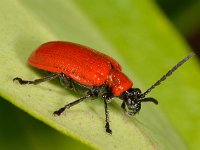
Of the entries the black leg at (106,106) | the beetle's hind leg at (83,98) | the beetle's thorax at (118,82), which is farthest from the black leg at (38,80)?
the beetle's thorax at (118,82)

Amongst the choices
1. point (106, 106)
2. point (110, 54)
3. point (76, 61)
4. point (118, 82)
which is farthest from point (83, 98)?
point (110, 54)

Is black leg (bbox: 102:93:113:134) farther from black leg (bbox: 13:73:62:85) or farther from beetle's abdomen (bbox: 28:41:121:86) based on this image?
black leg (bbox: 13:73:62:85)

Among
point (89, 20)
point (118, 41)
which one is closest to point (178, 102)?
point (118, 41)

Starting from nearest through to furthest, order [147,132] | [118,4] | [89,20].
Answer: [147,132], [89,20], [118,4]

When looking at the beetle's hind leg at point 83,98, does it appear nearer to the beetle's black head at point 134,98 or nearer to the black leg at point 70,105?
the black leg at point 70,105

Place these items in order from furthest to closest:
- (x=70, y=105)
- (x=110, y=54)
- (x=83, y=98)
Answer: (x=110, y=54) < (x=83, y=98) < (x=70, y=105)

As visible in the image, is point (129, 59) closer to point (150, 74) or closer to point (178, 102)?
point (150, 74)

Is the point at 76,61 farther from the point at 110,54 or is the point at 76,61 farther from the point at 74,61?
the point at 110,54
